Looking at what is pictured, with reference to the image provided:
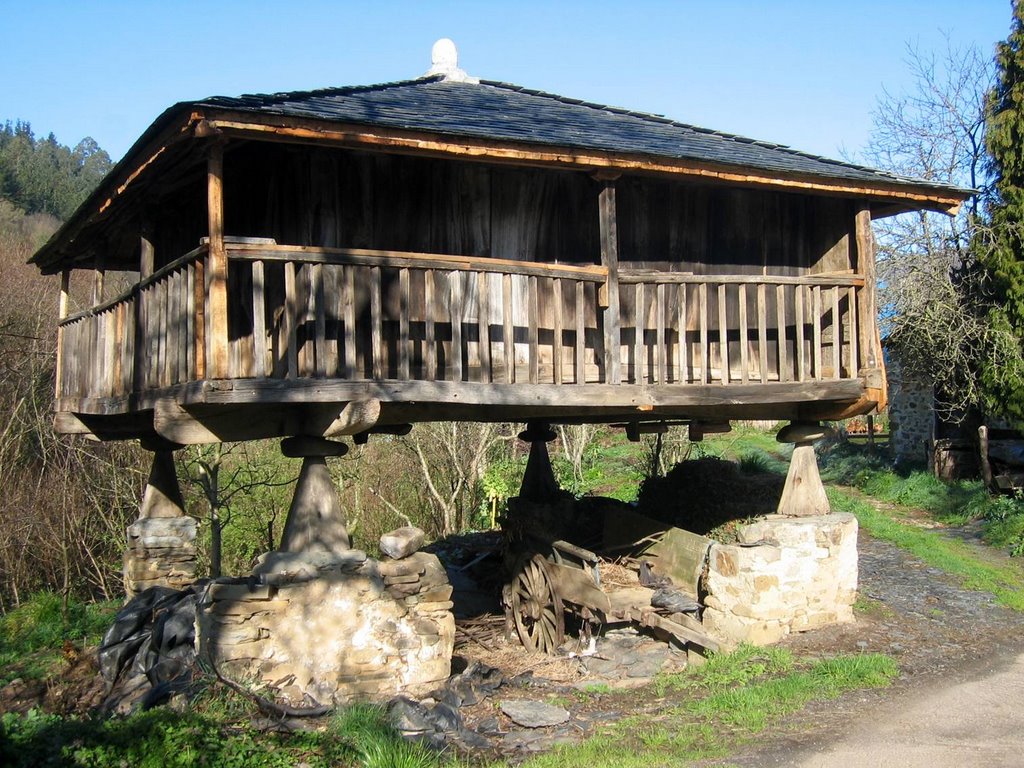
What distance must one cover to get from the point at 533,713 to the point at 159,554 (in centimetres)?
471

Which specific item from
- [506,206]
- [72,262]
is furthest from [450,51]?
[72,262]

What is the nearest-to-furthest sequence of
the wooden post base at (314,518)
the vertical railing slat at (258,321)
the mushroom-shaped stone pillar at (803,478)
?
the vertical railing slat at (258,321) → the wooden post base at (314,518) → the mushroom-shaped stone pillar at (803,478)

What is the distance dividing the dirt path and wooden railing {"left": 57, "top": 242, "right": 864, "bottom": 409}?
235 centimetres

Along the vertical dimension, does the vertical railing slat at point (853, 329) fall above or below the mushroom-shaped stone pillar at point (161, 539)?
above

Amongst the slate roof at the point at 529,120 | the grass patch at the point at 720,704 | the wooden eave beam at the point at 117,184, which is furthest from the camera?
the slate roof at the point at 529,120

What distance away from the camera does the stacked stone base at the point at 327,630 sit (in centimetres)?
613

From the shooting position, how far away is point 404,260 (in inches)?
242

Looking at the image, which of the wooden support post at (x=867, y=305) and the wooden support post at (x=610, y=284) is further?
the wooden support post at (x=867, y=305)

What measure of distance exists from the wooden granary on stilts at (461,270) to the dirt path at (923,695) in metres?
1.96

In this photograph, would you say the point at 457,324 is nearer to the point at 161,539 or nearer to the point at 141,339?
the point at 141,339

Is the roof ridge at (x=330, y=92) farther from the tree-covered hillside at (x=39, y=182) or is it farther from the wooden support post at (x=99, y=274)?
the tree-covered hillside at (x=39, y=182)


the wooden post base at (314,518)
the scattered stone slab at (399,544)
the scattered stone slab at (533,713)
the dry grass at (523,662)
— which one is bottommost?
the dry grass at (523,662)

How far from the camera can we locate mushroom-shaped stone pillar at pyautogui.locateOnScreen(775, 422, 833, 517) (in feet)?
26.8

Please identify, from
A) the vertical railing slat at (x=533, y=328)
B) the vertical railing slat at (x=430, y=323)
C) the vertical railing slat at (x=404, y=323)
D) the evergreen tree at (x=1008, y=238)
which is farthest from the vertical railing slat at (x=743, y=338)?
the evergreen tree at (x=1008, y=238)
